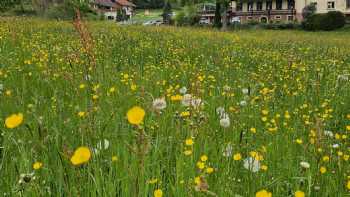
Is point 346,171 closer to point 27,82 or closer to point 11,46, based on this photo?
point 27,82

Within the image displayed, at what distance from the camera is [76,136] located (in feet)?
9.84

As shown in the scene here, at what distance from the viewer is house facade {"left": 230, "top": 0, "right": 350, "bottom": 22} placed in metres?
73.4

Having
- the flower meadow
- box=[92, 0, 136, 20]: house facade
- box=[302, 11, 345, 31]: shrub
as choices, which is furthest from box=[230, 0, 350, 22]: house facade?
the flower meadow

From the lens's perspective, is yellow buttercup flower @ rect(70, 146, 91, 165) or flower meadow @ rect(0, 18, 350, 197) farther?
flower meadow @ rect(0, 18, 350, 197)

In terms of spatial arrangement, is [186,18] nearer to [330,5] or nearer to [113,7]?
[330,5]

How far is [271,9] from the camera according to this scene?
7775cm

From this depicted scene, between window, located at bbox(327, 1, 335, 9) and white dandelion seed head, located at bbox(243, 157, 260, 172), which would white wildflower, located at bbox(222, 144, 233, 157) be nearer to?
white dandelion seed head, located at bbox(243, 157, 260, 172)

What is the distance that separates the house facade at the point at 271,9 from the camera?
7344 centimetres

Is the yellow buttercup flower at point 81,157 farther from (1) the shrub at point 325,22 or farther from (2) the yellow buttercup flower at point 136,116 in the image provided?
(1) the shrub at point 325,22

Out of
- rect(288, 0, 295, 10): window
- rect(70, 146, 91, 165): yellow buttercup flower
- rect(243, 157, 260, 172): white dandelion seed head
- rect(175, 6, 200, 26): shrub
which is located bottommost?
rect(243, 157, 260, 172): white dandelion seed head

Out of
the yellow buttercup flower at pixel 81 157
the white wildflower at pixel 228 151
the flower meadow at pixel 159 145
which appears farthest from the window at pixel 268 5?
the yellow buttercup flower at pixel 81 157

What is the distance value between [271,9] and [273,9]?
14.7 inches

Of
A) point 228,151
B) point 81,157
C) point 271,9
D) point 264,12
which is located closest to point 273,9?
point 271,9

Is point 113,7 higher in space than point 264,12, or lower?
higher
